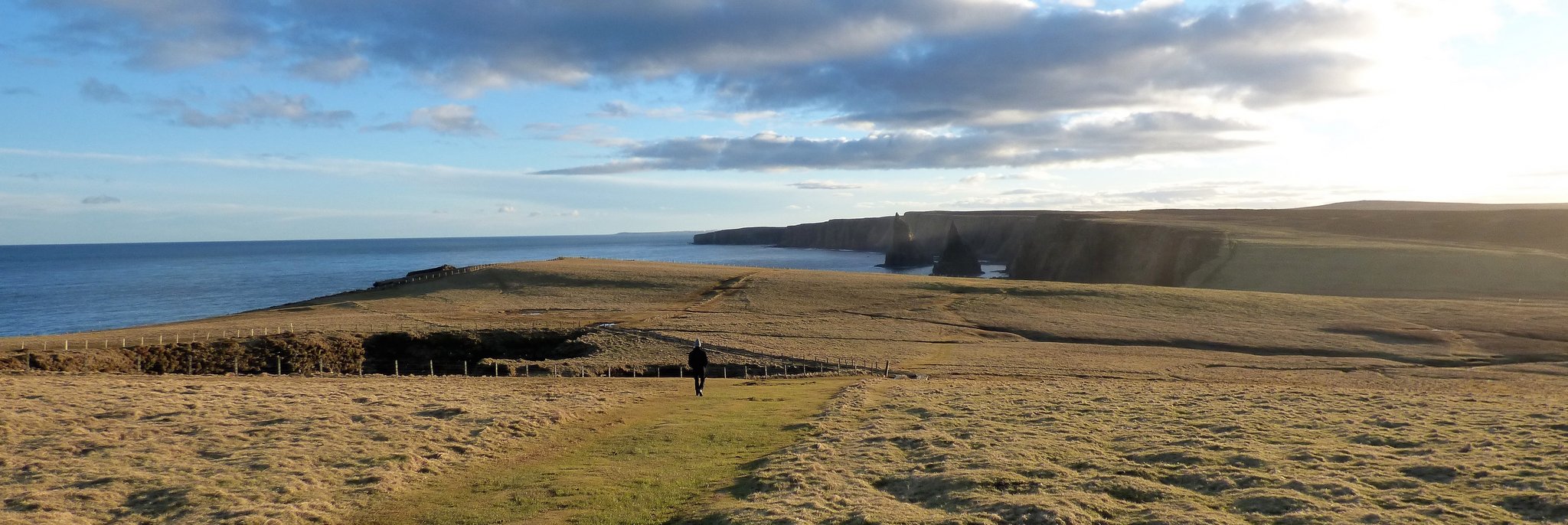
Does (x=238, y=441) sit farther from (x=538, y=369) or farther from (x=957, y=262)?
(x=957, y=262)

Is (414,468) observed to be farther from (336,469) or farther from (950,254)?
(950,254)

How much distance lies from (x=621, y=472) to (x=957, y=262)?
128 meters

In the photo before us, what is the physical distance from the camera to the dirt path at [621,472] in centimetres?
1285

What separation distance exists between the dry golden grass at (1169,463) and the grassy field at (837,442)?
0.24 ft

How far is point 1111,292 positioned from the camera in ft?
204

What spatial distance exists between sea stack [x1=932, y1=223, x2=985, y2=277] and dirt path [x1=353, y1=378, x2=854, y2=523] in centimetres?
11712

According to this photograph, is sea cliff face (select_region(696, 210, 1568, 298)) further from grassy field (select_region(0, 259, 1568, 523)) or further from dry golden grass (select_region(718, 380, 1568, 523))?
dry golden grass (select_region(718, 380, 1568, 523))

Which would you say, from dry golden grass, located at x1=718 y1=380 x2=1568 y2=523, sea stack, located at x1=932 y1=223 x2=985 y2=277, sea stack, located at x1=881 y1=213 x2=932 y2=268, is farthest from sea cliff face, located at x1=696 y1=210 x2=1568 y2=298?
dry golden grass, located at x1=718 y1=380 x2=1568 y2=523

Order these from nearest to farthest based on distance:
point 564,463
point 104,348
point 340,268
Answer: point 564,463 < point 104,348 < point 340,268

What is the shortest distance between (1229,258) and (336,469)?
296ft

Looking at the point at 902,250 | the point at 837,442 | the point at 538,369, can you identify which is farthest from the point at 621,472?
the point at 902,250

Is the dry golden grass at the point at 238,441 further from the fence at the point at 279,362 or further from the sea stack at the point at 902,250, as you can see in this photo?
the sea stack at the point at 902,250

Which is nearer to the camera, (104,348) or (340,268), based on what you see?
(104,348)

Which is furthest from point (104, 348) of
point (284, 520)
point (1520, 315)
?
point (1520, 315)
